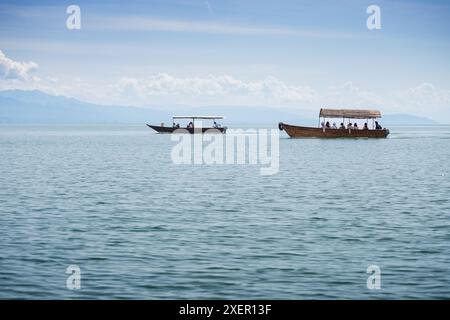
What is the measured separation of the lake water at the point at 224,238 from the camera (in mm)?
16516


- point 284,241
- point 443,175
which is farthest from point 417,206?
point 443,175

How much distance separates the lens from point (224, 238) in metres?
22.5

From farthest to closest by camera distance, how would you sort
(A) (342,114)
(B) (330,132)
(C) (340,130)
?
(C) (340,130), (B) (330,132), (A) (342,114)

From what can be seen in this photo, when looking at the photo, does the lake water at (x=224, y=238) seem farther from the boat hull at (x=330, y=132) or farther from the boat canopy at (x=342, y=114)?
the boat hull at (x=330, y=132)

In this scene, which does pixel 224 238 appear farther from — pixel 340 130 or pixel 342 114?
pixel 340 130

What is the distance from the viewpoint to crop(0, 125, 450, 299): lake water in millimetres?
16516

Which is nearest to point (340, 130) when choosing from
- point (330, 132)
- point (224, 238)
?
point (330, 132)

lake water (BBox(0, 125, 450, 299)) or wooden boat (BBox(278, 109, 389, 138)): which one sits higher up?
wooden boat (BBox(278, 109, 389, 138))

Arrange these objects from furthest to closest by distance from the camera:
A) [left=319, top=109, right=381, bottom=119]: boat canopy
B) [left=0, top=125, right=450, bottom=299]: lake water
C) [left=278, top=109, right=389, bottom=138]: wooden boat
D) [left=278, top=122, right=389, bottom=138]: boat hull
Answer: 1. [left=278, top=122, right=389, bottom=138]: boat hull
2. [left=278, top=109, right=389, bottom=138]: wooden boat
3. [left=319, top=109, right=381, bottom=119]: boat canopy
4. [left=0, top=125, right=450, bottom=299]: lake water

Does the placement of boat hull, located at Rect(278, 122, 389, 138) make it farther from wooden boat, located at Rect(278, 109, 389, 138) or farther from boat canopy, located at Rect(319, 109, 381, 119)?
boat canopy, located at Rect(319, 109, 381, 119)

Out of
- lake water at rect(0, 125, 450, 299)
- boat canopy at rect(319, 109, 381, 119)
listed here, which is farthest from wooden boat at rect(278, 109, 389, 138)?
lake water at rect(0, 125, 450, 299)
